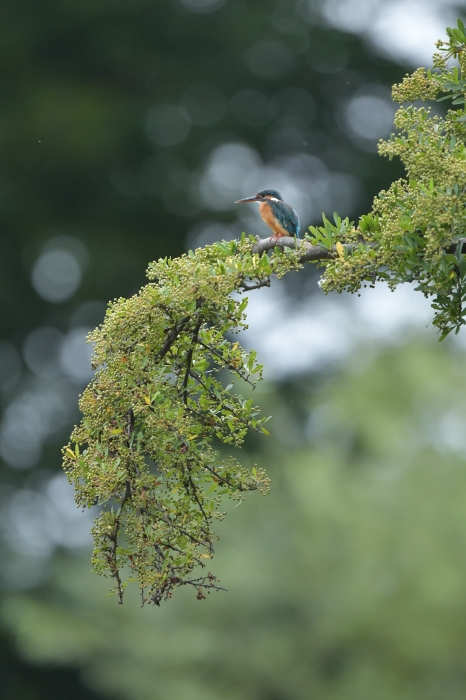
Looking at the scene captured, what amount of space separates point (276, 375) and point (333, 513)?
1.68 metres

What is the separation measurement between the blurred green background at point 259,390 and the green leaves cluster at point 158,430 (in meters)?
7.66

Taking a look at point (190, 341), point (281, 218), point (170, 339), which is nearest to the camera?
point (170, 339)

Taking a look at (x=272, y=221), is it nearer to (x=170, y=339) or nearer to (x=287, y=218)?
(x=287, y=218)

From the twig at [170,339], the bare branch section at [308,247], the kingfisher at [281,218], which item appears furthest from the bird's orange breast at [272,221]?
the twig at [170,339]

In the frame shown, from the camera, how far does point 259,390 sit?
10406 millimetres

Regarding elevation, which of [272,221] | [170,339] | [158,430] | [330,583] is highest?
[330,583]

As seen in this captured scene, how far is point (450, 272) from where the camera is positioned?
2369 millimetres

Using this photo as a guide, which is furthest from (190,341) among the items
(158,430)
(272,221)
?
(272,221)

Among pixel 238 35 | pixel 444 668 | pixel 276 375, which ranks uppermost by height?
pixel 238 35

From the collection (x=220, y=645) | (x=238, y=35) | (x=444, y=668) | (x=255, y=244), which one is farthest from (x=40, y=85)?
(x=255, y=244)

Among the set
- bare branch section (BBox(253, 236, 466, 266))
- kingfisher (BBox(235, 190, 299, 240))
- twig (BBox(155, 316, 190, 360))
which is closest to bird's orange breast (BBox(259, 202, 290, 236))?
kingfisher (BBox(235, 190, 299, 240))

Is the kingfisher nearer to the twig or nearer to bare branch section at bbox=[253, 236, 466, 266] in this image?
bare branch section at bbox=[253, 236, 466, 266]

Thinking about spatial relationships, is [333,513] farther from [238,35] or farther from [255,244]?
[255,244]

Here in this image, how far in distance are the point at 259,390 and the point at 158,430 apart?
8063 mm
